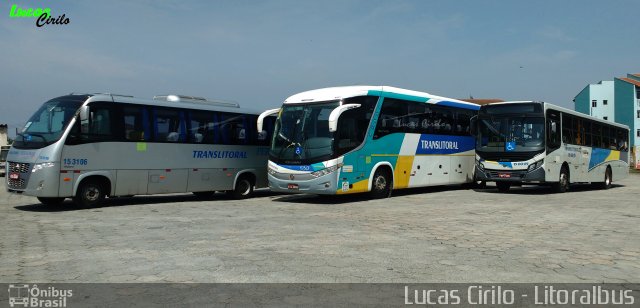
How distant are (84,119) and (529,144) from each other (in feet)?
43.4

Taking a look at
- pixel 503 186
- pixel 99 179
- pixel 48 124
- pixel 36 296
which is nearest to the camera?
pixel 36 296

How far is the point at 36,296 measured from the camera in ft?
16.8

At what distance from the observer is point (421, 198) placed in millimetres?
16656

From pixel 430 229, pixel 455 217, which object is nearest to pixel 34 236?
pixel 430 229

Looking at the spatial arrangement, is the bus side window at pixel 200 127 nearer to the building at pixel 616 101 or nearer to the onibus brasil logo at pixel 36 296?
the onibus brasil logo at pixel 36 296

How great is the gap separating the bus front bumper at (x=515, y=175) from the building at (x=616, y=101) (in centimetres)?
6204

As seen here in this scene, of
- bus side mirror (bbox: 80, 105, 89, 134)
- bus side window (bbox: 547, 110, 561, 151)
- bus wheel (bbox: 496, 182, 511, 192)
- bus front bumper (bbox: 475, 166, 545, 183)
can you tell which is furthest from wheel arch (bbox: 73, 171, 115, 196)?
bus wheel (bbox: 496, 182, 511, 192)

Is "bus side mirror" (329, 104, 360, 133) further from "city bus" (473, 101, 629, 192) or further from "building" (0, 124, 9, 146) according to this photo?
"building" (0, 124, 9, 146)

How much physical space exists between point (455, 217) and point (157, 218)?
616cm

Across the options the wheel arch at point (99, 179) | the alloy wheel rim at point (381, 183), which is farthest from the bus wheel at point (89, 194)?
the alloy wheel rim at point (381, 183)

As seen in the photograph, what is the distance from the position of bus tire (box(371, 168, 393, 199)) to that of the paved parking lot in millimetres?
2087

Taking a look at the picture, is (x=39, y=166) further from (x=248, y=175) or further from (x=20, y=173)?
(x=248, y=175)

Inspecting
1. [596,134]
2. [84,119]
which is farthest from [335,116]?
[596,134]

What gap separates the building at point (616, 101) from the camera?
239ft
